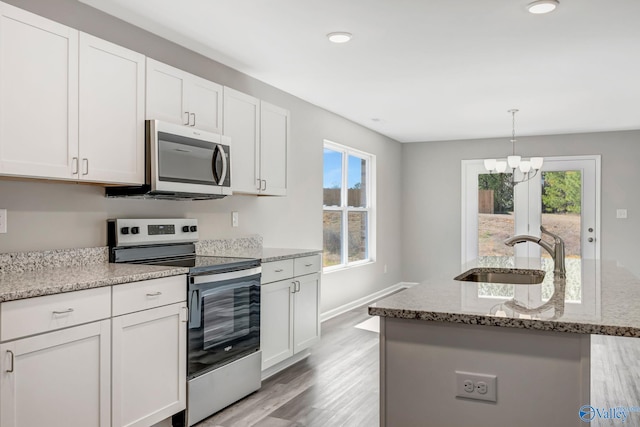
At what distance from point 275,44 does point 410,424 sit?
2620 millimetres

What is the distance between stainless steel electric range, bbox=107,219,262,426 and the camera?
2.74 metres

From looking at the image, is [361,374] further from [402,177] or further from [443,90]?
[402,177]

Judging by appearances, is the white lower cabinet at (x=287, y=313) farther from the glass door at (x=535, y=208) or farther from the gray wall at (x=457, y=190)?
the gray wall at (x=457, y=190)

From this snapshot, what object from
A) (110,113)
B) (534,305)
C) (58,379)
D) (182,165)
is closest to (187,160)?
(182,165)

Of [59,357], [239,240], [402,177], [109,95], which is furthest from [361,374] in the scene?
[402,177]

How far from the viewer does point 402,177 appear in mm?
8039

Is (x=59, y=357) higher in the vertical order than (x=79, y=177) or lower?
lower

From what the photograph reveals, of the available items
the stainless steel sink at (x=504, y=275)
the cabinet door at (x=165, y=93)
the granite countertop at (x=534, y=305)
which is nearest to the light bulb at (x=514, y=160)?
the stainless steel sink at (x=504, y=275)

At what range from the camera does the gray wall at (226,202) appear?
2.61 metres

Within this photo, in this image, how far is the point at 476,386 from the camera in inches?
59.7

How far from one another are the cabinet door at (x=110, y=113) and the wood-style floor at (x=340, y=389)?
1467 millimetres

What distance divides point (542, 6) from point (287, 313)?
2.49m

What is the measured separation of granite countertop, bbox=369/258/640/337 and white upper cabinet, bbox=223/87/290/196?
75.0 inches

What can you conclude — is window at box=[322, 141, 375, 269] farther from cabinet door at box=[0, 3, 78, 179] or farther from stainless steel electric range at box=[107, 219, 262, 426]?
cabinet door at box=[0, 3, 78, 179]
